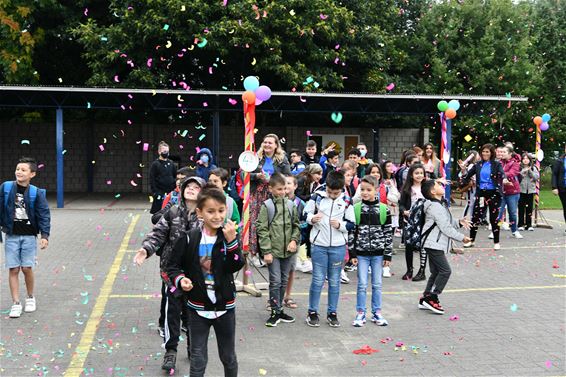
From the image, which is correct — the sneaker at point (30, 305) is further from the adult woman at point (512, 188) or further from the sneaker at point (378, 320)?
the adult woman at point (512, 188)

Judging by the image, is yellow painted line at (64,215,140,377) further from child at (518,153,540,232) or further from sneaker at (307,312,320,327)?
child at (518,153,540,232)

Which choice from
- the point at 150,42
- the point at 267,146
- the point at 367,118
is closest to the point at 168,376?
the point at 267,146

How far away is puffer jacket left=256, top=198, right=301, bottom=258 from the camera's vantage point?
6370mm

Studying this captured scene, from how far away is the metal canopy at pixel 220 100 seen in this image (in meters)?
18.4

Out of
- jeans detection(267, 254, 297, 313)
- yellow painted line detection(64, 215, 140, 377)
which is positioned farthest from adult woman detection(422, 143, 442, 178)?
yellow painted line detection(64, 215, 140, 377)

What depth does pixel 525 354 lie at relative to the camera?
5480 mm

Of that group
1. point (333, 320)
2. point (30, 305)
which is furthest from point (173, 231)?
point (30, 305)

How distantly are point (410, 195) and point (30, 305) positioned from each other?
553 cm

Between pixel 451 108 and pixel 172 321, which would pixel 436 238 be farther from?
pixel 451 108

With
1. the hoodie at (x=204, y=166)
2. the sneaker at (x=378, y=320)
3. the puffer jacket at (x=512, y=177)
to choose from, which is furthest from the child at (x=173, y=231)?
the puffer jacket at (x=512, y=177)

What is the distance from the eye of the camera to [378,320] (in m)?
6.42

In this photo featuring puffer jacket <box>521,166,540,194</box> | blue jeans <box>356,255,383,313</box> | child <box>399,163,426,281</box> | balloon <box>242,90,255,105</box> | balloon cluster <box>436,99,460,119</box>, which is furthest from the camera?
balloon cluster <box>436,99,460,119</box>

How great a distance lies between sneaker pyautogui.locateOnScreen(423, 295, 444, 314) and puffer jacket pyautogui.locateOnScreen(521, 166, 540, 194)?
799cm

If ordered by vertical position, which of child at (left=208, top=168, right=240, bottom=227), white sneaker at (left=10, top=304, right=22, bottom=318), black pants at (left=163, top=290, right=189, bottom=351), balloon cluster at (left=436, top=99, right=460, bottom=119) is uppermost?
balloon cluster at (left=436, top=99, right=460, bottom=119)
